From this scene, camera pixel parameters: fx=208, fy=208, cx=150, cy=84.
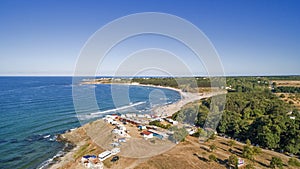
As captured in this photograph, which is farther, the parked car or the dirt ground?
the parked car

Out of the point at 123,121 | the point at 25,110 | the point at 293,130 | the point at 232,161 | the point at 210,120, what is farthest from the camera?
the point at 25,110

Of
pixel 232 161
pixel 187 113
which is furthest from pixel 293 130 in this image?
pixel 187 113

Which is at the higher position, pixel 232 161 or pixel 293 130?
pixel 293 130

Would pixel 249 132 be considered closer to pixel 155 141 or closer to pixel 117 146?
pixel 155 141

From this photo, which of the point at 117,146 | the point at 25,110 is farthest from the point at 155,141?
the point at 25,110

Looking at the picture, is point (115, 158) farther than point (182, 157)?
No

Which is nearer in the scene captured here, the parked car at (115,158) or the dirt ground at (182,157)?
the dirt ground at (182,157)

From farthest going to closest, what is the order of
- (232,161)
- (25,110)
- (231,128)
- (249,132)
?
(25,110) → (231,128) → (249,132) → (232,161)

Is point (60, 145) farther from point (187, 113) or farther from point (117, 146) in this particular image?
point (187, 113)

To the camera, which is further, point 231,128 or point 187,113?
point 187,113
